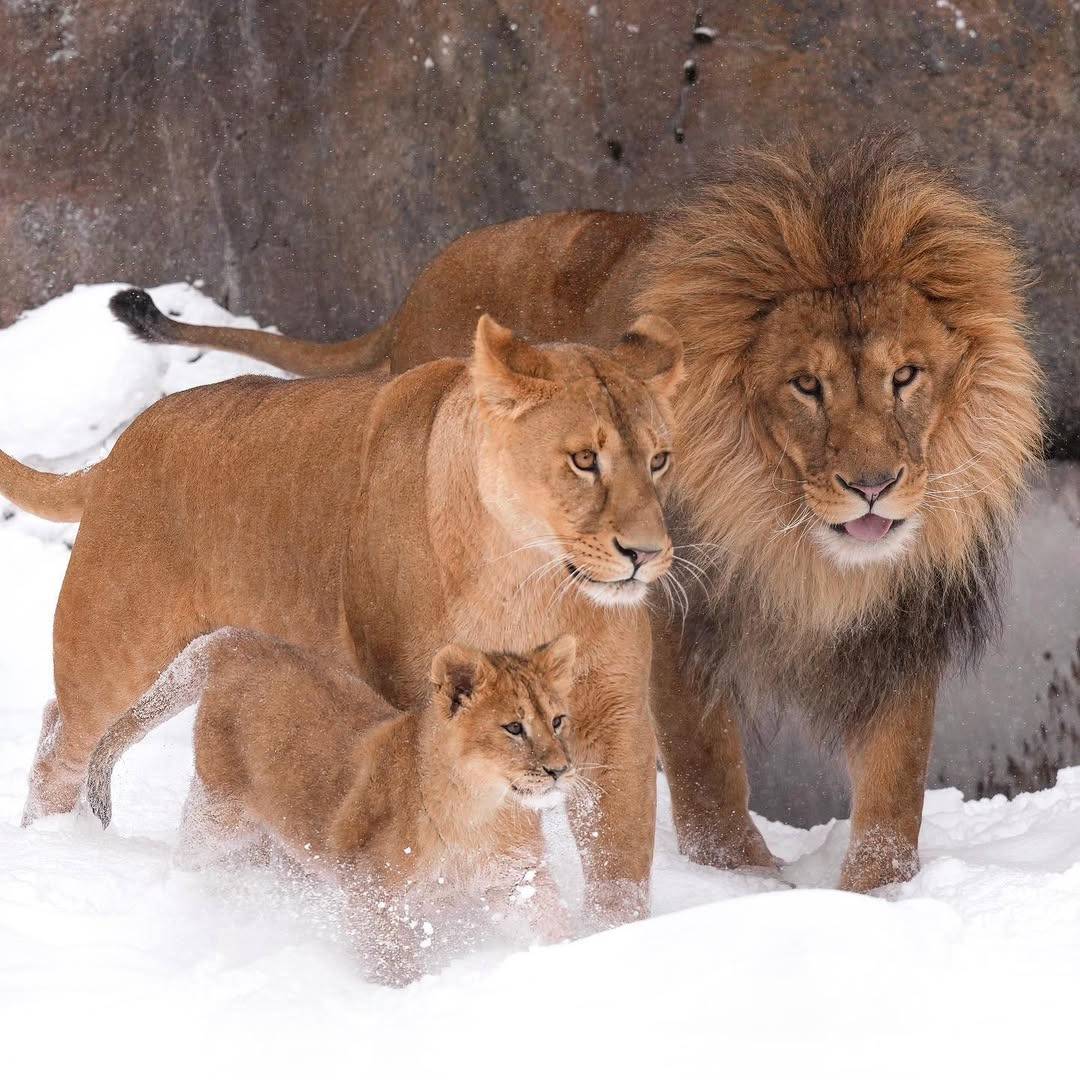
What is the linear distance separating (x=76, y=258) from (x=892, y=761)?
11.6 feet

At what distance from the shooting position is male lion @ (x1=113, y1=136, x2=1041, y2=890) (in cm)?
375

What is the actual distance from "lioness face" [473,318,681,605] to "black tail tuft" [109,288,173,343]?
2040 millimetres

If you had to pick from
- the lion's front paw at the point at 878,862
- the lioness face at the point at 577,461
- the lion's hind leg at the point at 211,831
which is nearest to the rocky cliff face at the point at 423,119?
the lion's front paw at the point at 878,862

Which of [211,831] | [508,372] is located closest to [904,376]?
[508,372]

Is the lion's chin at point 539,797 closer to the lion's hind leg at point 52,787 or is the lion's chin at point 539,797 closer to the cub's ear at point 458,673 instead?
the cub's ear at point 458,673

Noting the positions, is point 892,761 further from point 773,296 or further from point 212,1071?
point 212,1071

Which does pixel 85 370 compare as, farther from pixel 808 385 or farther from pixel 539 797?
pixel 539 797

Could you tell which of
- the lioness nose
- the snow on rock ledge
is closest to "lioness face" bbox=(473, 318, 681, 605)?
the lioness nose

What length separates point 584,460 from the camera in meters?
3.22

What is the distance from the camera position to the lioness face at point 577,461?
318 cm

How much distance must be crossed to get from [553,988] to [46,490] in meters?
2.18

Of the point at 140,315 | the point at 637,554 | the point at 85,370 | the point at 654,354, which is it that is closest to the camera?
the point at 637,554

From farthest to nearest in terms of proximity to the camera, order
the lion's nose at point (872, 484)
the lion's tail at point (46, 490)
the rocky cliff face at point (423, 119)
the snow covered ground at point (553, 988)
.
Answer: the rocky cliff face at point (423, 119)
the lion's tail at point (46, 490)
the lion's nose at point (872, 484)
the snow covered ground at point (553, 988)

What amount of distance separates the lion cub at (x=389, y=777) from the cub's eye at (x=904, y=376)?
901 mm
